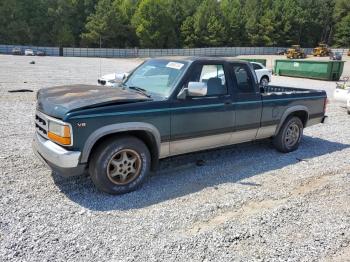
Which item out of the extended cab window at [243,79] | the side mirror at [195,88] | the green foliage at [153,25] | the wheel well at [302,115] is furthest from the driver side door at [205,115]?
the green foliage at [153,25]

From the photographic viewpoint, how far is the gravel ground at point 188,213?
3.27m

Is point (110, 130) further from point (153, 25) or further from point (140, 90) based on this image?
point (153, 25)

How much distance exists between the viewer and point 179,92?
470 cm

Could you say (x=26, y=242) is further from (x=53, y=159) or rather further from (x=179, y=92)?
(x=179, y=92)

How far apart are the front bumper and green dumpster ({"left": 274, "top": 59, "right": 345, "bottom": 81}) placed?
78.9ft

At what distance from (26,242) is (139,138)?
6.25ft

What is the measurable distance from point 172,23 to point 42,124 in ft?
294

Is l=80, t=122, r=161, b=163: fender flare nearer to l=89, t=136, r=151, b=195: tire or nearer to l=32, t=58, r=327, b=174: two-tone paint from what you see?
l=32, t=58, r=327, b=174: two-tone paint

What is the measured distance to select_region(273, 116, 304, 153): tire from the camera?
6418mm

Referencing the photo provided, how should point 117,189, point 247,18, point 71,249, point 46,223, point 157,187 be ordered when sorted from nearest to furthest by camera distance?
1. point 71,249
2. point 46,223
3. point 117,189
4. point 157,187
5. point 247,18

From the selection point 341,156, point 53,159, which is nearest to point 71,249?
point 53,159

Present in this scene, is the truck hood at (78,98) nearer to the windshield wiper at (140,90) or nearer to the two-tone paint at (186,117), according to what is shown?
the two-tone paint at (186,117)

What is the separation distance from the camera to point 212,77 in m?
5.27

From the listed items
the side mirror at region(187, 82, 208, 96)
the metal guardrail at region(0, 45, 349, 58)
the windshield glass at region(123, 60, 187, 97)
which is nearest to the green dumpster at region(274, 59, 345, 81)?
the windshield glass at region(123, 60, 187, 97)
